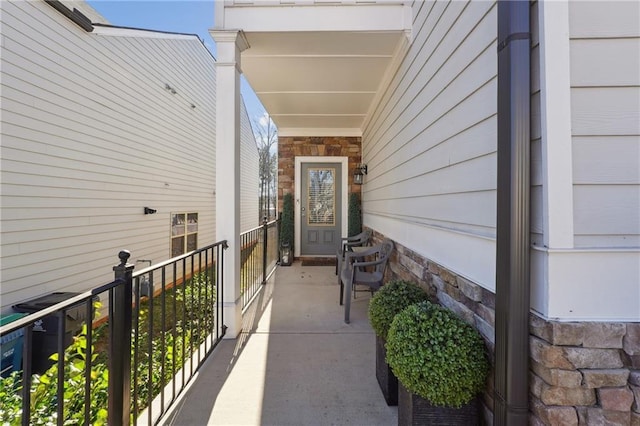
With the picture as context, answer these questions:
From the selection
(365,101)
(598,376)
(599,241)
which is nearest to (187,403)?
(598,376)

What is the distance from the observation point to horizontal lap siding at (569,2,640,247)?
105 centimetres

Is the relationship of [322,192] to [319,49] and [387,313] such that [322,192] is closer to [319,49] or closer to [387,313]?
[319,49]

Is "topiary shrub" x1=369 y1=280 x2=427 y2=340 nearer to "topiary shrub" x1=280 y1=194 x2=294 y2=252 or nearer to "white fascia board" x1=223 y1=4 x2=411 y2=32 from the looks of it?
"white fascia board" x1=223 y1=4 x2=411 y2=32

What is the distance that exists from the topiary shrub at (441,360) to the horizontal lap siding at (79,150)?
4002 mm

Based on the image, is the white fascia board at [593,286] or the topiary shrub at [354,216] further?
the topiary shrub at [354,216]

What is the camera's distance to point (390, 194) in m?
3.56

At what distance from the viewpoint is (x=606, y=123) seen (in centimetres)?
105

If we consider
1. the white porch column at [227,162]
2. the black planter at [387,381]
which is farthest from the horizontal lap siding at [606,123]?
the white porch column at [227,162]

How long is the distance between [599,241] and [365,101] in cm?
406

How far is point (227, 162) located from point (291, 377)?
1833mm

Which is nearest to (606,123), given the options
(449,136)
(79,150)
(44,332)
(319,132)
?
(449,136)

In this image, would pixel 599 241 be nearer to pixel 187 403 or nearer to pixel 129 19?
pixel 187 403

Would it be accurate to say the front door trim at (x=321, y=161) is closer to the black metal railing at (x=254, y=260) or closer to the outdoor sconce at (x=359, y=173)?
the outdoor sconce at (x=359, y=173)

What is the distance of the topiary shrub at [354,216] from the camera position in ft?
19.7
